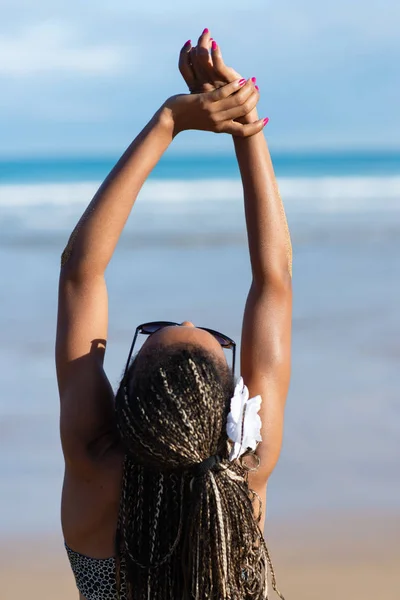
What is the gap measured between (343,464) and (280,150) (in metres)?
34.7

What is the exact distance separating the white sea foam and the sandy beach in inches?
433

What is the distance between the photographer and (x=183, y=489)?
6.97ft

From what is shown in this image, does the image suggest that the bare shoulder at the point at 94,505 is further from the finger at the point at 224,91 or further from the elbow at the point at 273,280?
the finger at the point at 224,91

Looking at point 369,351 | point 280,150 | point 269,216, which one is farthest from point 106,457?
point 280,150

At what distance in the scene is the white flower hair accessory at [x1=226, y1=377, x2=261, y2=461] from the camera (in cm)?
208

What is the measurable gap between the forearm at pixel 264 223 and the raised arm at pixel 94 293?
186mm

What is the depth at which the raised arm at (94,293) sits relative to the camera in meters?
2.24

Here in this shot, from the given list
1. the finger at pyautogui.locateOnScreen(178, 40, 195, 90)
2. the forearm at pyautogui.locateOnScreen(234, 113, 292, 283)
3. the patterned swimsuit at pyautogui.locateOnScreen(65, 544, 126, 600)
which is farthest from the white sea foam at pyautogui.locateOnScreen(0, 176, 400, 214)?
the patterned swimsuit at pyautogui.locateOnScreen(65, 544, 126, 600)

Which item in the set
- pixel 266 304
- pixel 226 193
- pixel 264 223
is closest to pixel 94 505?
pixel 266 304

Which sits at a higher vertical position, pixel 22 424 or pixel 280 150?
pixel 280 150

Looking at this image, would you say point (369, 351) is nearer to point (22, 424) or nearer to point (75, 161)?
point (22, 424)

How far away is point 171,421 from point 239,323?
5.53 m

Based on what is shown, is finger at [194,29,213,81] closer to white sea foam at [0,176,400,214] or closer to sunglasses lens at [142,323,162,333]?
sunglasses lens at [142,323,162,333]

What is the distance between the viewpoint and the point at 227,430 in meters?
2.09
